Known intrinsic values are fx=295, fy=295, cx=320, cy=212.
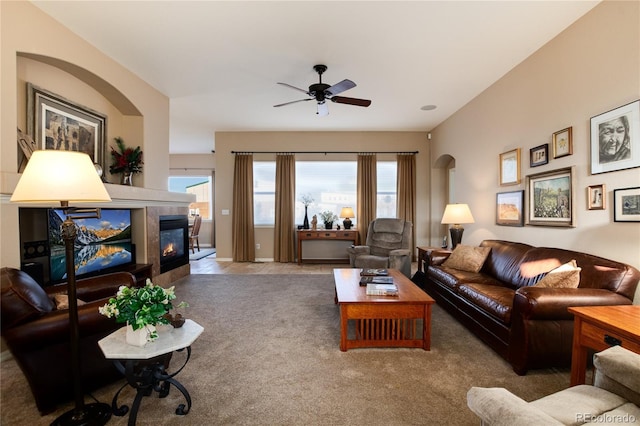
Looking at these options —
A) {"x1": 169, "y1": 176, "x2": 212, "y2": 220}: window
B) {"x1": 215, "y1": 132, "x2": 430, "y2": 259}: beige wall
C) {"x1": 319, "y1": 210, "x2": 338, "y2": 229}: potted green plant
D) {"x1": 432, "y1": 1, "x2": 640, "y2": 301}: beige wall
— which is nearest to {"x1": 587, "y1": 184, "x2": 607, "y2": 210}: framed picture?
{"x1": 432, "y1": 1, "x2": 640, "y2": 301}: beige wall

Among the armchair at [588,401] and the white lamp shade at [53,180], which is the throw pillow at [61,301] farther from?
the armchair at [588,401]

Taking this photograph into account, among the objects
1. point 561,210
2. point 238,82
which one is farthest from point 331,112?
point 561,210

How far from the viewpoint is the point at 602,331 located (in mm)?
1566

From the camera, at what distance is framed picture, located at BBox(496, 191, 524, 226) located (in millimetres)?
3480

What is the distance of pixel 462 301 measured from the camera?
2914mm

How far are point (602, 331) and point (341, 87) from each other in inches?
116

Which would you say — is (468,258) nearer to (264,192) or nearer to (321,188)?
Result: (321,188)

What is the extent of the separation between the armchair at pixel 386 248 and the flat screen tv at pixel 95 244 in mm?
3226

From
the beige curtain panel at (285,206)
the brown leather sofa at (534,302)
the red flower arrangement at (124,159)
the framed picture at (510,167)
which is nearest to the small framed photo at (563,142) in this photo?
the framed picture at (510,167)

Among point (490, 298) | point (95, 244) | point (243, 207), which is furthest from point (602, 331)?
point (243, 207)

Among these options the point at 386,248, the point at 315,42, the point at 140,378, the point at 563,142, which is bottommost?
the point at 140,378

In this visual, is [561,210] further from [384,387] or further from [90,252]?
[90,252]

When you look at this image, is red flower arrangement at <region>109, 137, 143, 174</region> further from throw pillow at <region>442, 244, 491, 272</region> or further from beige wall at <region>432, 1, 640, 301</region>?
beige wall at <region>432, 1, 640, 301</region>

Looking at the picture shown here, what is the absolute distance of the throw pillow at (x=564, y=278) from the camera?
2.20 m
